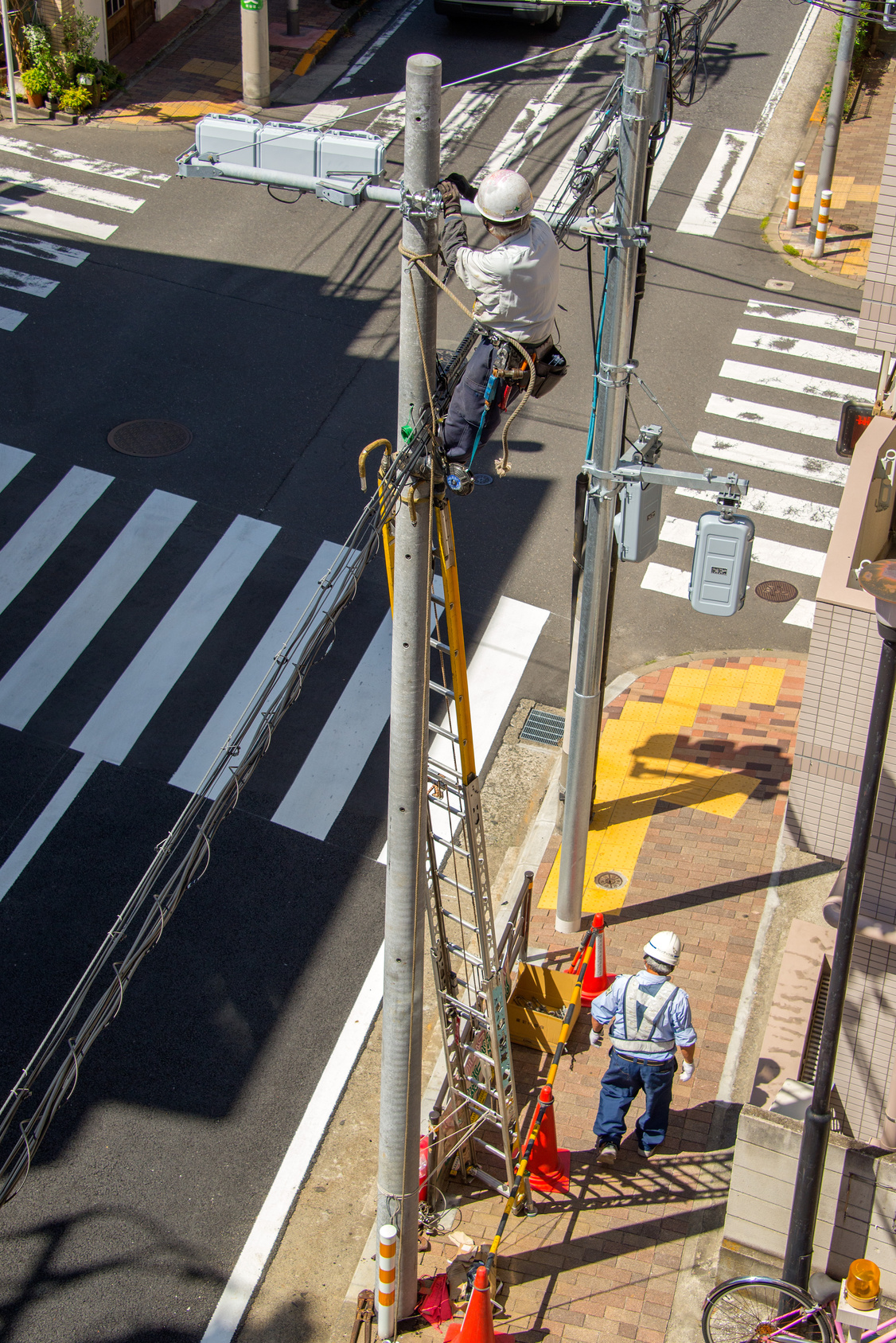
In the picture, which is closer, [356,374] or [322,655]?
[322,655]

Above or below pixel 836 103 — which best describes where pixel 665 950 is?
below

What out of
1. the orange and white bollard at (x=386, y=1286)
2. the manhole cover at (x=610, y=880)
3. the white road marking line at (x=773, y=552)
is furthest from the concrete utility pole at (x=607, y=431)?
the white road marking line at (x=773, y=552)

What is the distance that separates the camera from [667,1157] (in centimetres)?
1065

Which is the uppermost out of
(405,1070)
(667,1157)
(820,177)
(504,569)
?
(820,177)

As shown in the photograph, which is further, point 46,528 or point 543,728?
point 46,528

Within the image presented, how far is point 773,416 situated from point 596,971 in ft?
33.6

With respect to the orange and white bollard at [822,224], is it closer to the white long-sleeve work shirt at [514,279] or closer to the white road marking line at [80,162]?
the white road marking line at [80,162]

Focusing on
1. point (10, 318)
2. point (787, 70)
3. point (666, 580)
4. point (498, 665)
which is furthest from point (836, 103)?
point (10, 318)

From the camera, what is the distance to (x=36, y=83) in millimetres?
25047

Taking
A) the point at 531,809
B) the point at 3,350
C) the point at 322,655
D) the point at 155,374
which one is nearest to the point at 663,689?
the point at 531,809

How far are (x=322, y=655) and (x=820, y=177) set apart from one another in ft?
41.1

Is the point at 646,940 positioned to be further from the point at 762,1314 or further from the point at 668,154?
the point at 668,154

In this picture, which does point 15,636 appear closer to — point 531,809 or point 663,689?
point 531,809

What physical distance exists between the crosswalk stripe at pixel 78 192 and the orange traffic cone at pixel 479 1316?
18.7 meters
